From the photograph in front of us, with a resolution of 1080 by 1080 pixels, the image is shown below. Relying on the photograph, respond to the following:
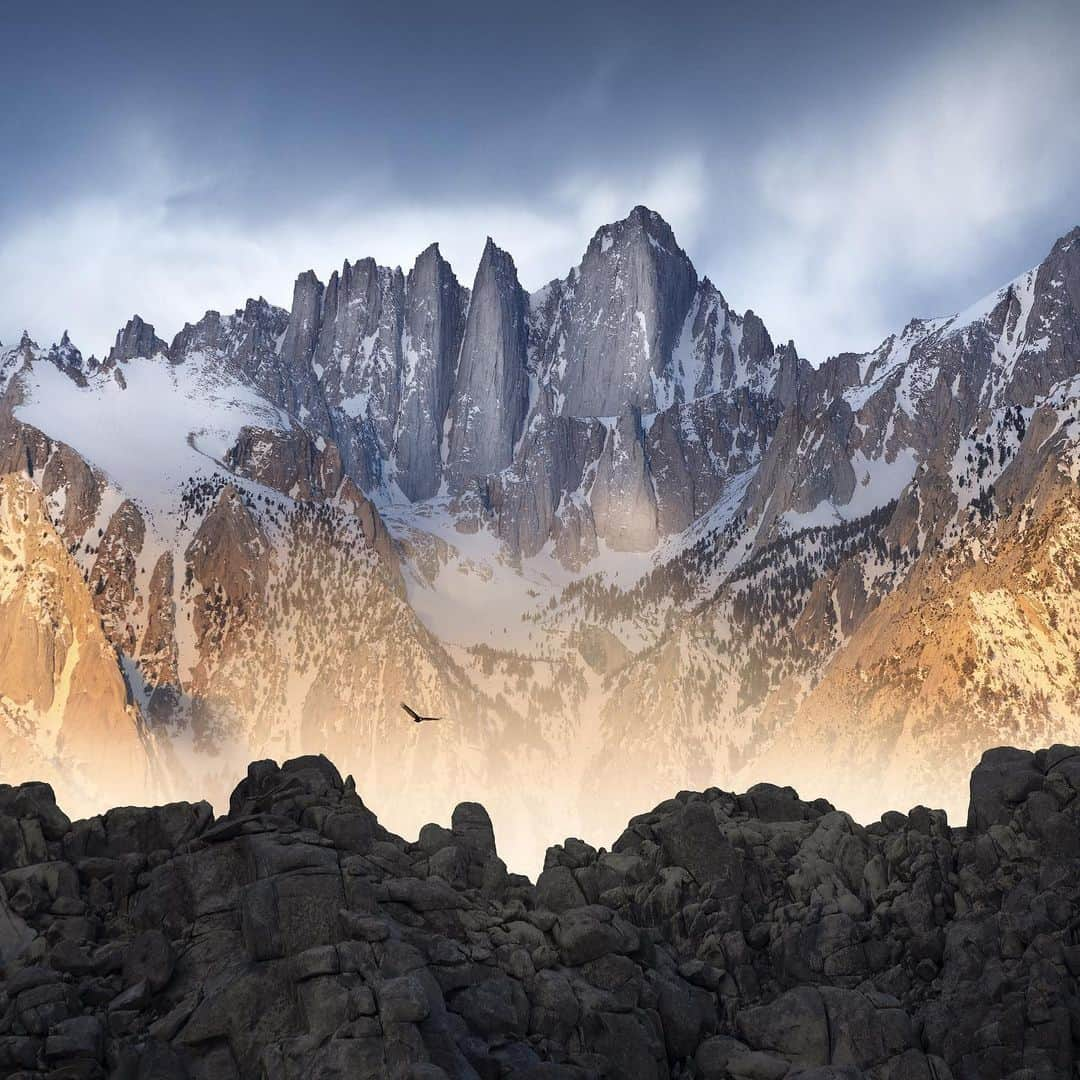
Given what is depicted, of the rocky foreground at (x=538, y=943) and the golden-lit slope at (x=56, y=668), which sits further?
the golden-lit slope at (x=56, y=668)

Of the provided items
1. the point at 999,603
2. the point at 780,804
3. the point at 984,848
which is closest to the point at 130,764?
the point at 999,603

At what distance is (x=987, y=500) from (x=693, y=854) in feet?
470

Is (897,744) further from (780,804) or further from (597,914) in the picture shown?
(597,914)

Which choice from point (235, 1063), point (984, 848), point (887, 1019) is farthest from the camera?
point (984, 848)

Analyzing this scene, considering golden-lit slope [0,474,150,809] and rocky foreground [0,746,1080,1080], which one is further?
golden-lit slope [0,474,150,809]

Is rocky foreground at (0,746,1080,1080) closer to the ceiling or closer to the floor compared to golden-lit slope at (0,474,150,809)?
closer to the floor

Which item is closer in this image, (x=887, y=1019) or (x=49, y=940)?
(x=49, y=940)

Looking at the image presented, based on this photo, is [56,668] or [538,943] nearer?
[538,943]

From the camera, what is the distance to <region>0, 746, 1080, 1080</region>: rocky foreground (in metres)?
Answer: 37.0

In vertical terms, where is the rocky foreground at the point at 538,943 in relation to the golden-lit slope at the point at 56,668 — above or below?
below

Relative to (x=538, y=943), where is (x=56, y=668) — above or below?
above

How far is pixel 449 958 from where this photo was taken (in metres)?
41.0

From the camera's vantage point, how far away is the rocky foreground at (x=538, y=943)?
3697 centimetres

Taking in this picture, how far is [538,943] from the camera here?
4434 centimetres
